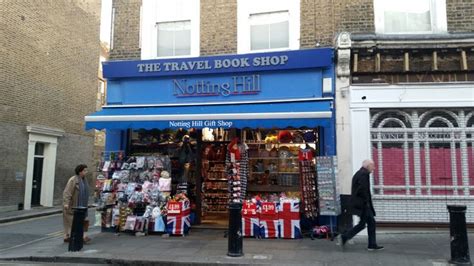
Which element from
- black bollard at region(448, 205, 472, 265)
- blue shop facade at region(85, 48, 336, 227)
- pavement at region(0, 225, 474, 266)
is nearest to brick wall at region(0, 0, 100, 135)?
blue shop facade at region(85, 48, 336, 227)

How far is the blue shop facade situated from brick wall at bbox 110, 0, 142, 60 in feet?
1.73

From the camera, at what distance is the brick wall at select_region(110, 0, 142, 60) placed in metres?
12.2

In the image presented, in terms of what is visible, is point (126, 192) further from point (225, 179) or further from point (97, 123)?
point (225, 179)

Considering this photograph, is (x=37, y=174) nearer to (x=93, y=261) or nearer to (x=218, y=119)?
(x=218, y=119)

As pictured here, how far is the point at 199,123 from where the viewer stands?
1030 centimetres

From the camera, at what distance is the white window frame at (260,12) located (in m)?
11.3

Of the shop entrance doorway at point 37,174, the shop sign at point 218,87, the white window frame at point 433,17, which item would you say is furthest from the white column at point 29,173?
the white window frame at point 433,17

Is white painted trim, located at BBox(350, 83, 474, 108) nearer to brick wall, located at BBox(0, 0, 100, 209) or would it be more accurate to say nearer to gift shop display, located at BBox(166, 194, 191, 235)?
gift shop display, located at BBox(166, 194, 191, 235)

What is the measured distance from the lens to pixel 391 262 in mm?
7707

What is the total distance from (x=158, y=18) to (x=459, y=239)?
9096 mm

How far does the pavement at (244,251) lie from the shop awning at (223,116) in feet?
8.41

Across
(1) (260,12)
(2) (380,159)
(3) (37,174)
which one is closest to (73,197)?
(1) (260,12)

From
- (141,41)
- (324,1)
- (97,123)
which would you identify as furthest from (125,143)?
(324,1)

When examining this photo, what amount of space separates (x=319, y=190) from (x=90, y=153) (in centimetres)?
1764
